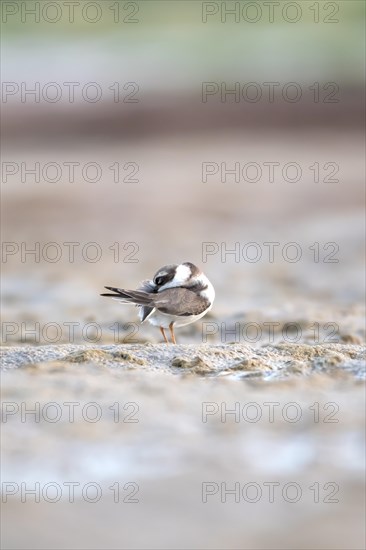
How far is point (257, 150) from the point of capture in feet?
58.6

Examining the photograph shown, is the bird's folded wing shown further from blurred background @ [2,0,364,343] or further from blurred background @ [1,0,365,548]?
blurred background @ [2,0,364,343]

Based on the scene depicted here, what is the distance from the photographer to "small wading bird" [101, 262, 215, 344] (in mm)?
6359

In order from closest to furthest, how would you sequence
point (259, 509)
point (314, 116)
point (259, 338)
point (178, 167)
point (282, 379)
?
point (259, 509), point (282, 379), point (259, 338), point (178, 167), point (314, 116)

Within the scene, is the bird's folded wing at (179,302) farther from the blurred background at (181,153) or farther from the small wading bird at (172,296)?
the blurred background at (181,153)

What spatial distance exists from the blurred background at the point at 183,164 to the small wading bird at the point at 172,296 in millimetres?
1191

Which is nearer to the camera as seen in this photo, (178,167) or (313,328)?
(313,328)

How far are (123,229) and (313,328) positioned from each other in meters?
5.41

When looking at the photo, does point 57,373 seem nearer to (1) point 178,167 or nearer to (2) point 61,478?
(2) point 61,478

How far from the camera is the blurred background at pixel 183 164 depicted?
30.7ft

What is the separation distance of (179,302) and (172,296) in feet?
0.19

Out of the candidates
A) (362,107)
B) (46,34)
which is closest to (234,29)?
(46,34)

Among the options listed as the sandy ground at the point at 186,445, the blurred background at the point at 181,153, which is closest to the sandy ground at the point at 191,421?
the sandy ground at the point at 186,445

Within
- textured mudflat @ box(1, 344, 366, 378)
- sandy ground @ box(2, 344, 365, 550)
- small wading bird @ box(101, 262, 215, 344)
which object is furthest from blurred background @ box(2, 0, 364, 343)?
sandy ground @ box(2, 344, 365, 550)

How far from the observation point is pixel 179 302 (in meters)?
6.45
